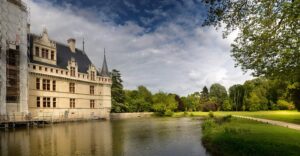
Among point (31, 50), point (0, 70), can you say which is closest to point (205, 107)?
point (31, 50)

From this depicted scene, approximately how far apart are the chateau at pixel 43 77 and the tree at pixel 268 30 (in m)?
24.1

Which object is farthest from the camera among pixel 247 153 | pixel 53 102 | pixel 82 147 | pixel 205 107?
pixel 205 107

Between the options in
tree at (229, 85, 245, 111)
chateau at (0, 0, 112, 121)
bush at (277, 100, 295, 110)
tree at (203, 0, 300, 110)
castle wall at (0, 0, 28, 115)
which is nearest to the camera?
tree at (203, 0, 300, 110)

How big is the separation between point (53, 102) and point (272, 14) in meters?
33.4

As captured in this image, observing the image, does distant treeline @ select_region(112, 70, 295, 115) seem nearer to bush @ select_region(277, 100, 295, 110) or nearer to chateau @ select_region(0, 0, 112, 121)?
bush @ select_region(277, 100, 295, 110)

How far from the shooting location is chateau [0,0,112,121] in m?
30.3

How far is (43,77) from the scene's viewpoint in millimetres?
36188

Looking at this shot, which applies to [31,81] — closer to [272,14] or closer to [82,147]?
[82,147]

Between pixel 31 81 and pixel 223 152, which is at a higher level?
pixel 31 81

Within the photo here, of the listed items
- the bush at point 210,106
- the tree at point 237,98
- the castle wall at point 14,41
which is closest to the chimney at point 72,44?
the castle wall at point 14,41

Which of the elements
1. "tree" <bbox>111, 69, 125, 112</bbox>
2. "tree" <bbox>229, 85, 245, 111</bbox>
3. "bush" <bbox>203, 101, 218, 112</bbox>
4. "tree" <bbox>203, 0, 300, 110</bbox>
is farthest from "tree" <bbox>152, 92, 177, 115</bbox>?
"tree" <bbox>203, 0, 300, 110</bbox>

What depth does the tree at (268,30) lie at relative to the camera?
988 centimetres

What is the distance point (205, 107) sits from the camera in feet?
244

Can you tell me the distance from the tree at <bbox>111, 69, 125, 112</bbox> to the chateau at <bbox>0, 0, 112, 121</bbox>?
187 inches
